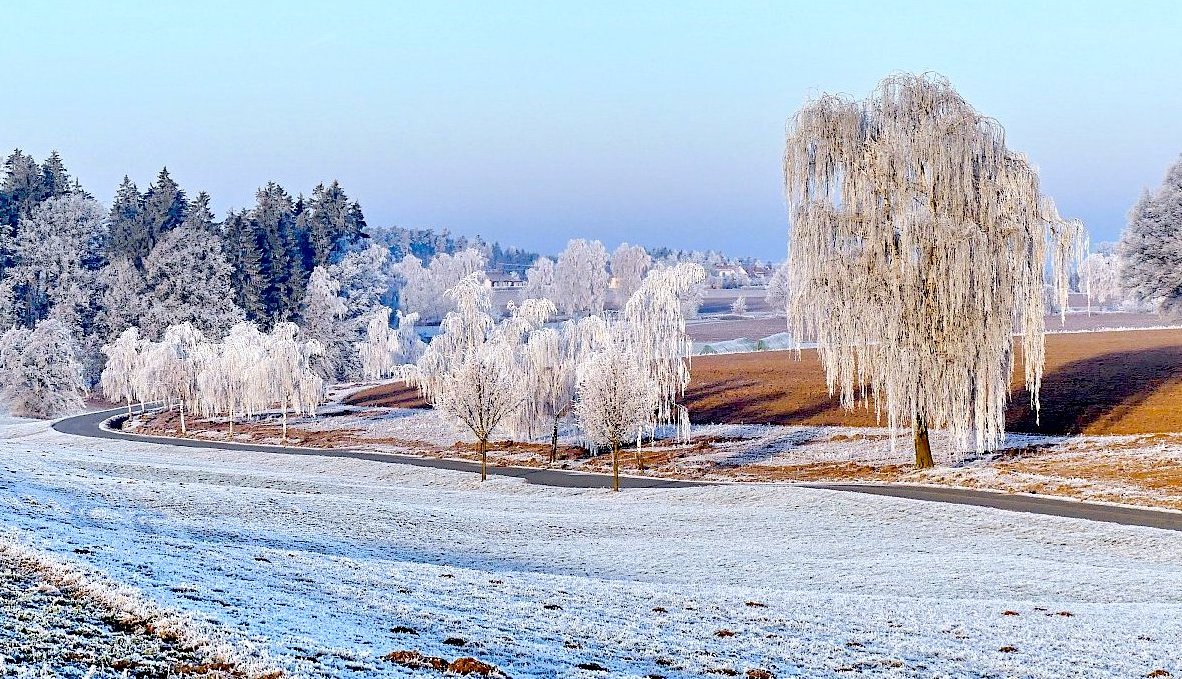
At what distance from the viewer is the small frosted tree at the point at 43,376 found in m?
88.9

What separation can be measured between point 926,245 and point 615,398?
15064 millimetres

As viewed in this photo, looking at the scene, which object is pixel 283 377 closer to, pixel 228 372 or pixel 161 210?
pixel 228 372

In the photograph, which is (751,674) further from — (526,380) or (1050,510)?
(526,380)

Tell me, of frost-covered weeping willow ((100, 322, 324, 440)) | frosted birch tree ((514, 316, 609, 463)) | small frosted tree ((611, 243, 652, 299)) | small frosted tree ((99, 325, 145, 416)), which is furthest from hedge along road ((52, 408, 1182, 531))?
small frosted tree ((611, 243, 652, 299))

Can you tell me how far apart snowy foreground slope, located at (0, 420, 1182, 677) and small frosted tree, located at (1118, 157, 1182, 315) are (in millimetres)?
46967

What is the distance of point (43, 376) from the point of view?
8925 cm

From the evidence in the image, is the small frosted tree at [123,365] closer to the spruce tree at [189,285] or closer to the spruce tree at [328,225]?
the spruce tree at [189,285]

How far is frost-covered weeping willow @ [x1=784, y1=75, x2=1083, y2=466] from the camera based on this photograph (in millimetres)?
40062

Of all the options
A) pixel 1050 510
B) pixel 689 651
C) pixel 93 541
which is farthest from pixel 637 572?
pixel 1050 510

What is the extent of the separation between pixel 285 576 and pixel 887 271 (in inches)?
1193

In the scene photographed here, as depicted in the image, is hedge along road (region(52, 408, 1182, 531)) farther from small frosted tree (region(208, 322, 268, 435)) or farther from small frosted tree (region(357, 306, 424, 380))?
small frosted tree (region(357, 306, 424, 380))

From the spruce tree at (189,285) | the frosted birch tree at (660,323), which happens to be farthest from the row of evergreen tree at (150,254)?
the frosted birch tree at (660,323)

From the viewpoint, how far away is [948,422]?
41812 mm

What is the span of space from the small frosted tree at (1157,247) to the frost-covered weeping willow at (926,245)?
117ft
